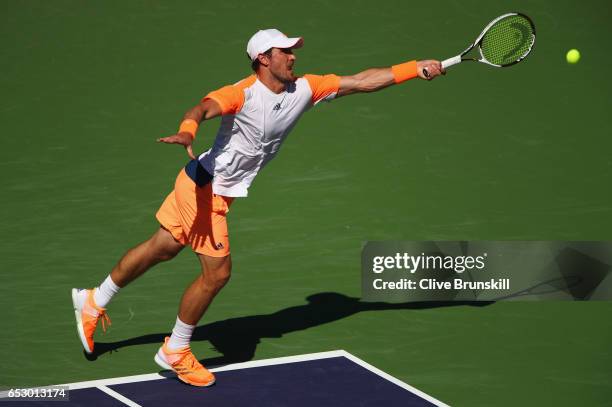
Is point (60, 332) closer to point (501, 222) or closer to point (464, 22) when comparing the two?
point (501, 222)

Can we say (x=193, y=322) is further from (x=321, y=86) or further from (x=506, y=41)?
(x=506, y=41)

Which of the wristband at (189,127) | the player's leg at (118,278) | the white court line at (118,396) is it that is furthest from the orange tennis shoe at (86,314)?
the wristband at (189,127)

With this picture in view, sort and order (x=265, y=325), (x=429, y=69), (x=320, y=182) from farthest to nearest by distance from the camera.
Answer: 1. (x=320, y=182)
2. (x=265, y=325)
3. (x=429, y=69)

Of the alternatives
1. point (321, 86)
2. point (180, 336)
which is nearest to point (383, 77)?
A: point (321, 86)

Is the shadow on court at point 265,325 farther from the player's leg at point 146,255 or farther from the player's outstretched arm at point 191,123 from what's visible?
the player's outstretched arm at point 191,123

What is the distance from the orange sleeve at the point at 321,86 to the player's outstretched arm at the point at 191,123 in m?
0.94

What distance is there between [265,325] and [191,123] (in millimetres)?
2427

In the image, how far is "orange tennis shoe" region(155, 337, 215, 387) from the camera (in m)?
9.30

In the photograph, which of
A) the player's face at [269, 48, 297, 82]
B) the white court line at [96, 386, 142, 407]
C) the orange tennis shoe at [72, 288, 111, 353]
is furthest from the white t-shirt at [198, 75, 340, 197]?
the white court line at [96, 386, 142, 407]

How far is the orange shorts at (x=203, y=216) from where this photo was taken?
932cm

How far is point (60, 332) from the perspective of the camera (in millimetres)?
10234

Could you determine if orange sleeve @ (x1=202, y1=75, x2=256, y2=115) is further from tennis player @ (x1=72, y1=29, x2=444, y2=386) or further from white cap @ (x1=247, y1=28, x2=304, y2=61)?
white cap @ (x1=247, y1=28, x2=304, y2=61)

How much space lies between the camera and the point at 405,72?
9.86 metres

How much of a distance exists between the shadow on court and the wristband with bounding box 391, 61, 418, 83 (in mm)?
1958
